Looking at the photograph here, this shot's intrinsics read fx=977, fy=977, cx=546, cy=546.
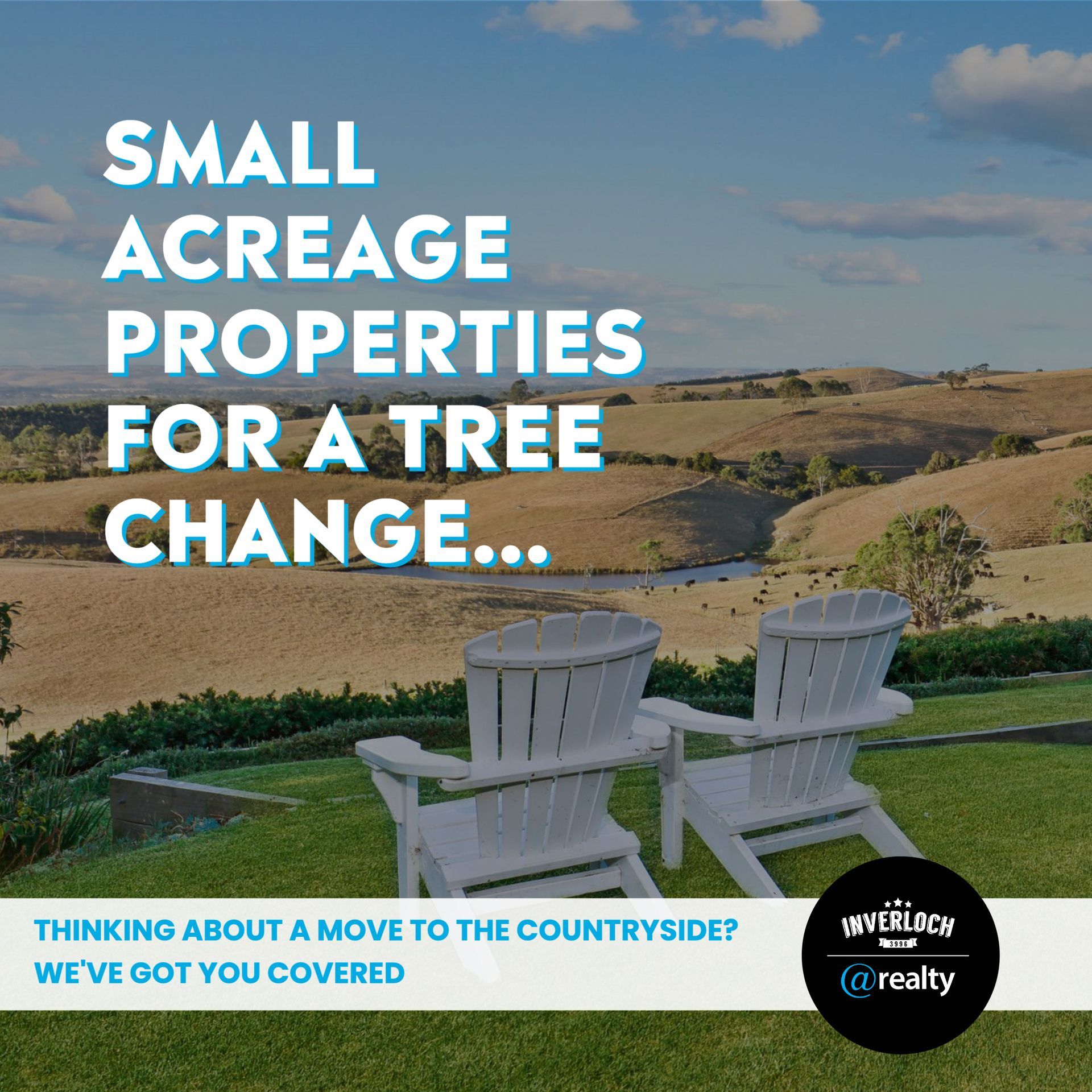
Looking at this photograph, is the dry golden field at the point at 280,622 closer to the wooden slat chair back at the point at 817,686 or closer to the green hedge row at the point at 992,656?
the green hedge row at the point at 992,656

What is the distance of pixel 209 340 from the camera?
1631cm

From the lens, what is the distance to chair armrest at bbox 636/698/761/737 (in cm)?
306

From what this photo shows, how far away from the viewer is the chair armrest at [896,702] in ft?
11.1

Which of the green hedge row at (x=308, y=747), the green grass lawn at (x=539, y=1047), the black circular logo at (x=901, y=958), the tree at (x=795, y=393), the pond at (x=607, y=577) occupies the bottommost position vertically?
the pond at (x=607, y=577)

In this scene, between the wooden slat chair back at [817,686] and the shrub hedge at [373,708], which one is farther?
the shrub hedge at [373,708]

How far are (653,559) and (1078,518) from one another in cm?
1612

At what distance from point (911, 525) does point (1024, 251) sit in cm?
7726

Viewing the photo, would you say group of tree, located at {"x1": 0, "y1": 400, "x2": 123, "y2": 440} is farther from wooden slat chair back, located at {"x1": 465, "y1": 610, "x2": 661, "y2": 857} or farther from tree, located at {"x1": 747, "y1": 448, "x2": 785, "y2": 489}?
wooden slat chair back, located at {"x1": 465, "y1": 610, "x2": 661, "y2": 857}

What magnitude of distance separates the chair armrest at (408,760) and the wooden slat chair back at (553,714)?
0.07m

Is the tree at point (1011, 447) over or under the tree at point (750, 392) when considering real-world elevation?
under

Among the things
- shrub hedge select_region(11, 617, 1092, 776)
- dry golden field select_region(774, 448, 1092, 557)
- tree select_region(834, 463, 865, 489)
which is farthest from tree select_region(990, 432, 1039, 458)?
shrub hedge select_region(11, 617, 1092, 776)

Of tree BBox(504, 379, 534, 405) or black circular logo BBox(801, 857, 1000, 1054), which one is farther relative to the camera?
tree BBox(504, 379, 534, 405)

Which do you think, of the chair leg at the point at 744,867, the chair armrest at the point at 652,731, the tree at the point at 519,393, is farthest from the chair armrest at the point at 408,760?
the tree at the point at 519,393

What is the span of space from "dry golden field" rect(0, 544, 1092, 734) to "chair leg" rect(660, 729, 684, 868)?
14627 mm
